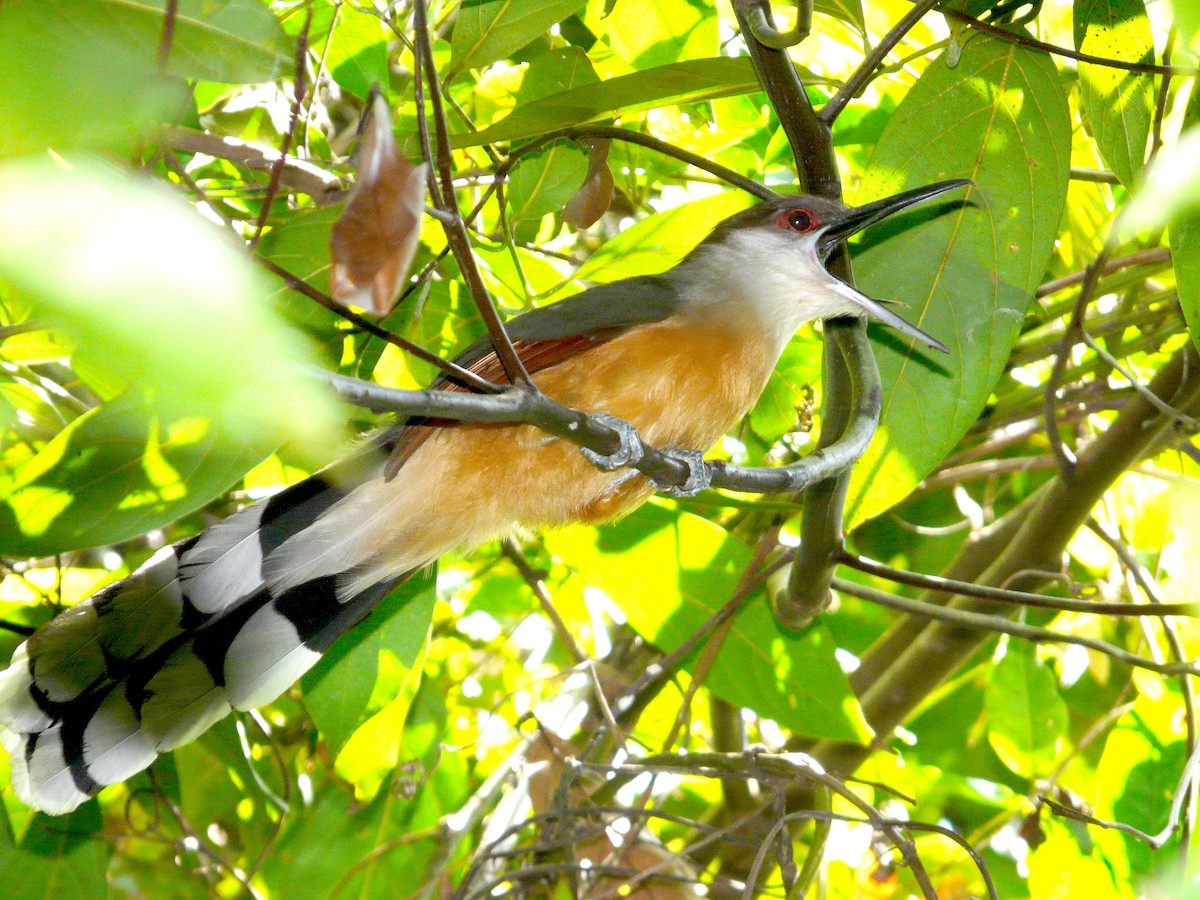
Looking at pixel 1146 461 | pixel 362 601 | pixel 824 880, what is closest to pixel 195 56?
pixel 362 601

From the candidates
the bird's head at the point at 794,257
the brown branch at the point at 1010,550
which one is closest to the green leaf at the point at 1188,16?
the bird's head at the point at 794,257

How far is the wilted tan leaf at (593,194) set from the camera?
230 centimetres

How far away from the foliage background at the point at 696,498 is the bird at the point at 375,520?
0.14 metres

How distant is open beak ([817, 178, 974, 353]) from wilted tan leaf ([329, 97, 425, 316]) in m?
1.28

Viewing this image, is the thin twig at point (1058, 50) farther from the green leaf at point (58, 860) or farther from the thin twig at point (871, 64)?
the green leaf at point (58, 860)

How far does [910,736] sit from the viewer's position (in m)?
3.51

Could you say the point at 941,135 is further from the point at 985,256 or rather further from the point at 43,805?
the point at 43,805

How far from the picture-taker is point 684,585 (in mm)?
2723

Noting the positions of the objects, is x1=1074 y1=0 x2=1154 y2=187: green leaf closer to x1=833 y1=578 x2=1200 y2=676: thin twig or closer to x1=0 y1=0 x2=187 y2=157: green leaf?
x1=833 y1=578 x2=1200 y2=676: thin twig

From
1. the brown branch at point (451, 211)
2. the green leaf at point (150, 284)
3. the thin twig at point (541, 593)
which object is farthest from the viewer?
the thin twig at point (541, 593)

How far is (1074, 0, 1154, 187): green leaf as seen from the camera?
2016 millimetres

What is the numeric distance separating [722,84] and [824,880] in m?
1.90

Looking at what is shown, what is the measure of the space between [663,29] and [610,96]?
1.94ft

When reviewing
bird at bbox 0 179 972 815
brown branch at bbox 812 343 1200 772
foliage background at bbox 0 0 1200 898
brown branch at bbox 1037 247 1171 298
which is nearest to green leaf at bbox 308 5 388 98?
foliage background at bbox 0 0 1200 898
